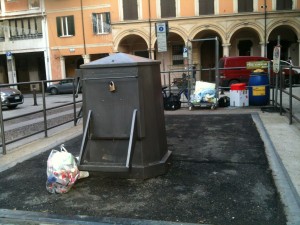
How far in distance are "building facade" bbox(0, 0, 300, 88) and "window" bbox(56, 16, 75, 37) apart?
0.29 ft

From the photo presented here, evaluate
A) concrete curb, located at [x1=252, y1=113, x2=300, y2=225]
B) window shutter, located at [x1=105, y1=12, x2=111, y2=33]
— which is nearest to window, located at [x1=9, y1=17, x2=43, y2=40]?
window shutter, located at [x1=105, y1=12, x2=111, y2=33]

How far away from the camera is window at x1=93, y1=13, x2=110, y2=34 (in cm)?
3319

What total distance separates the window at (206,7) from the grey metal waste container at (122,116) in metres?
27.1

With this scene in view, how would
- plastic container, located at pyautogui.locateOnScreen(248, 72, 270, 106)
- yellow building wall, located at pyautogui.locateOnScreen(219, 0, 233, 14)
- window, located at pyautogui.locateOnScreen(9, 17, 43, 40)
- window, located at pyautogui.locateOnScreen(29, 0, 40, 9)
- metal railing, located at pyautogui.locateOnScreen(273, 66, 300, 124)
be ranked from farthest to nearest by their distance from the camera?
window, located at pyautogui.locateOnScreen(9, 17, 43, 40)
window, located at pyautogui.locateOnScreen(29, 0, 40, 9)
yellow building wall, located at pyautogui.locateOnScreen(219, 0, 233, 14)
plastic container, located at pyautogui.locateOnScreen(248, 72, 270, 106)
metal railing, located at pyautogui.locateOnScreen(273, 66, 300, 124)

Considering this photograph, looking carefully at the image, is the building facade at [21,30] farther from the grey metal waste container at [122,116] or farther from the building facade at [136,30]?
the grey metal waste container at [122,116]

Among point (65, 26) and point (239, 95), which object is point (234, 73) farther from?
point (65, 26)

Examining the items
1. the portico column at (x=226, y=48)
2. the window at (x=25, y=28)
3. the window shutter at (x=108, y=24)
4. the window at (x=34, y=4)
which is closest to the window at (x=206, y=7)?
the portico column at (x=226, y=48)

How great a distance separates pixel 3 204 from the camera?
4.35 metres

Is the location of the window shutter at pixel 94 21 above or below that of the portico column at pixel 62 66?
above

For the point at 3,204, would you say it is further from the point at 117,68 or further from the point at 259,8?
the point at 259,8

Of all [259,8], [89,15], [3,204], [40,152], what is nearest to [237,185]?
[3,204]

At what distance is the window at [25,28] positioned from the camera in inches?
1400

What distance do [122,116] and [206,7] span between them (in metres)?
27.7

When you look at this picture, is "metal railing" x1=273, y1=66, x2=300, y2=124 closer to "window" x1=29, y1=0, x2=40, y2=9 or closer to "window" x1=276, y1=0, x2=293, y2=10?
"window" x1=276, y1=0, x2=293, y2=10
